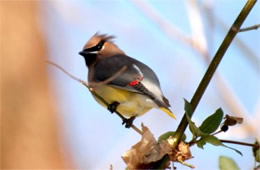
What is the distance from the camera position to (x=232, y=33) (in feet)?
3.01

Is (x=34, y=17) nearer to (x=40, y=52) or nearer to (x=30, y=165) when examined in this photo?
(x=40, y=52)

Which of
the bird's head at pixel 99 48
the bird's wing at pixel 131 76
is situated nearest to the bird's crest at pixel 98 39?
the bird's head at pixel 99 48

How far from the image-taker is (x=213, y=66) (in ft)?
2.99

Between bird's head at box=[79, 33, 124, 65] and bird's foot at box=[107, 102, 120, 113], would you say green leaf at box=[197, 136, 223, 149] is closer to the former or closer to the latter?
bird's foot at box=[107, 102, 120, 113]

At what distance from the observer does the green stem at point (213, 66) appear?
90cm

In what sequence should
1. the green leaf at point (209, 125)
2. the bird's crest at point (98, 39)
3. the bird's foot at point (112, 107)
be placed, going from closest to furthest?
the green leaf at point (209, 125) < the bird's foot at point (112, 107) < the bird's crest at point (98, 39)

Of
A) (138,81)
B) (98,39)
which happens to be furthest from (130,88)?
(98,39)

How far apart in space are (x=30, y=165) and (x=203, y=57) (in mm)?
2063

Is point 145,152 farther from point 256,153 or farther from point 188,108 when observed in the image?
point 256,153

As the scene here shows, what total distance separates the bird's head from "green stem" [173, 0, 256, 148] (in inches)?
82.3

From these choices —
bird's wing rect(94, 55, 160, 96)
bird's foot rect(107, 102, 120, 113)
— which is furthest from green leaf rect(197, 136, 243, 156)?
bird's wing rect(94, 55, 160, 96)

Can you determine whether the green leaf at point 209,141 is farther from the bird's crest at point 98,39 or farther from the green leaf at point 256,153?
the bird's crest at point 98,39

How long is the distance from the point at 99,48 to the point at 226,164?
2142 mm

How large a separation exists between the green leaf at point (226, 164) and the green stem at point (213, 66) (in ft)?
0.49
